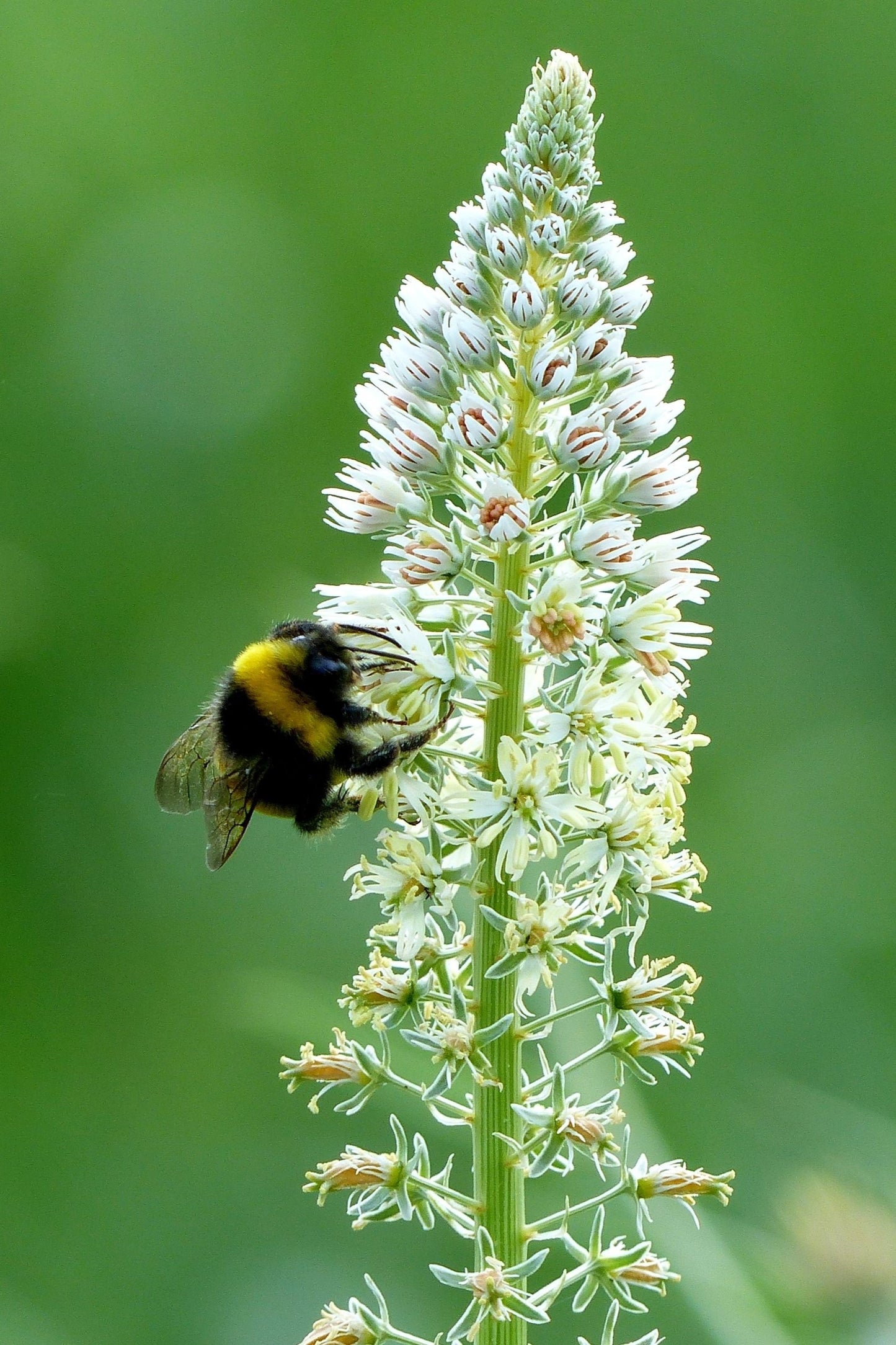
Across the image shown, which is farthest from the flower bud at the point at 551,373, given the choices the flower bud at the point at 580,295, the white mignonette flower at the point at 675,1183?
the white mignonette flower at the point at 675,1183

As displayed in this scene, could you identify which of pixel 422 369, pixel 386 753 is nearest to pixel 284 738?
pixel 386 753

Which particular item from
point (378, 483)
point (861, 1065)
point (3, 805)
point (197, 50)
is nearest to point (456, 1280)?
point (378, 483)

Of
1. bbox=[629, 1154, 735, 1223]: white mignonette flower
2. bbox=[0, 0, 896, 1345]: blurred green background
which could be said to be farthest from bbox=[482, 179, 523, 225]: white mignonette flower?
bbox=[0, 0, 896, 1345]: blurred green background

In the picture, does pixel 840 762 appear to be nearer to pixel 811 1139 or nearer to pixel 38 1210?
pixel 811 1139

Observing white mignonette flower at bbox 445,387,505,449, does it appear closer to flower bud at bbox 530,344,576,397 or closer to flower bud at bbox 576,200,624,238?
flower bud at bbox 530,344,576,397

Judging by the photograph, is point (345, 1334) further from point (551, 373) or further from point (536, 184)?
point (536, 184)

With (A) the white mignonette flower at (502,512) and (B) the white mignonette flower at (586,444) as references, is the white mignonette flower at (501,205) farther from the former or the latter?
(A) the white mignonette flower at (502,512)
